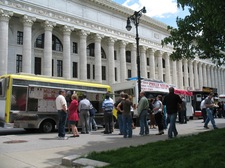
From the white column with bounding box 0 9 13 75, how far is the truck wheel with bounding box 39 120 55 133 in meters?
19.1

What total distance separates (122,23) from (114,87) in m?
28.2

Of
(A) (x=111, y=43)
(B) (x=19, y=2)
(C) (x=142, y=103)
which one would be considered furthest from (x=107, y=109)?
(A) (x=111, y=43)

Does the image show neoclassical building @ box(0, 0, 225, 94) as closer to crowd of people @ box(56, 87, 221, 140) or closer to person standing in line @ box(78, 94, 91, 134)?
person standing in line @ box(78, 94, 91, 134)

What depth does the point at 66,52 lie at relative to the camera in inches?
1516

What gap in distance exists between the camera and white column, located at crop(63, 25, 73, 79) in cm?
3825

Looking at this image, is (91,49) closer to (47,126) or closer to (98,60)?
(98,60)

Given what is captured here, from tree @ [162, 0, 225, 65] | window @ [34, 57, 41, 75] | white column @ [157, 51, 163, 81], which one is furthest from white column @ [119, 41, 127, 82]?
tree @ [162, 0, 225, 65]

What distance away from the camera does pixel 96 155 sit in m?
6.83

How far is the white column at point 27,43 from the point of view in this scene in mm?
34000

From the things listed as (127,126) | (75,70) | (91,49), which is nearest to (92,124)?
(127,126)

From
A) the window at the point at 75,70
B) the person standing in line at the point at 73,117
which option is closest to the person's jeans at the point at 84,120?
the person standing in line at the point at 73,117

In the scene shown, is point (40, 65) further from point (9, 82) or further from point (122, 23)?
point (9, 82)

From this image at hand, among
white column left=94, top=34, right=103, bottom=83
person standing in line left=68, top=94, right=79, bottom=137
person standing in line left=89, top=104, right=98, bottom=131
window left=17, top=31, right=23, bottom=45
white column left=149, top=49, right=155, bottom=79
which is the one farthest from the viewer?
white column left=149, top=49, right=155, bottom=79

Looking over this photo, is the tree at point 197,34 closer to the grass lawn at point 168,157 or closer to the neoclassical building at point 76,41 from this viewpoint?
the grass lawn at point 168,157
